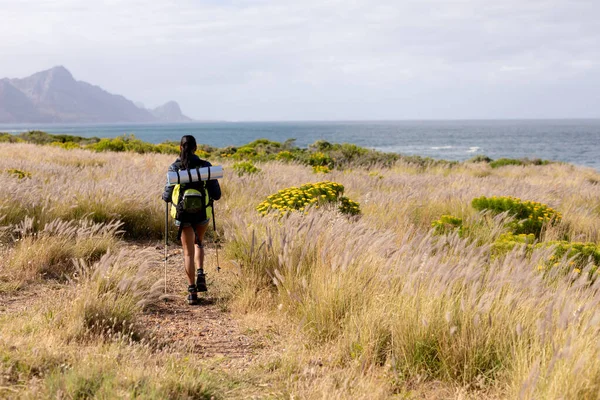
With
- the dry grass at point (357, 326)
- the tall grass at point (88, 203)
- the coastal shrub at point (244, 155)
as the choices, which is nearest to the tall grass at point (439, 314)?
the dry grass at point (357, 326)

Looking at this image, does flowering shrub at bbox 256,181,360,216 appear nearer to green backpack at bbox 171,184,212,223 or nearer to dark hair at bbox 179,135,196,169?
green backpack at bbox 171,184,212,223

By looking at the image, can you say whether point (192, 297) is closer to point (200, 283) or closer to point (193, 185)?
point (200, 283)

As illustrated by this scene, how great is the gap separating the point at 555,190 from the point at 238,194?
7876mm

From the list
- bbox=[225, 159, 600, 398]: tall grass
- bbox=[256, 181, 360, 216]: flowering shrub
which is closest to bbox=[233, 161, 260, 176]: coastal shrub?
bbox=[256, 181, 360, 216]: flowering shrub

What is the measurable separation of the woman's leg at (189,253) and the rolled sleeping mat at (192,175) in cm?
59

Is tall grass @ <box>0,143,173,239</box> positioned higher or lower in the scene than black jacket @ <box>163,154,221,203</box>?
lower

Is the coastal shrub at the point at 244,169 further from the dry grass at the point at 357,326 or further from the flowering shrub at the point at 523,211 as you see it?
the dry grass at the point at 357,326

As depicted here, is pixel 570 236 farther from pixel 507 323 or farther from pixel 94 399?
pixel 94 399

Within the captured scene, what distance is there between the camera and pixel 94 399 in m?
2.63

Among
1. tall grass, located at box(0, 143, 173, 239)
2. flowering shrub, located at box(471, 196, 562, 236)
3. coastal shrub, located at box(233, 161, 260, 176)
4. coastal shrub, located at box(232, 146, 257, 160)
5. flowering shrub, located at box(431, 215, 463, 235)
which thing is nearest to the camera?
tall grass, located at box(0, 143, 173, 239)

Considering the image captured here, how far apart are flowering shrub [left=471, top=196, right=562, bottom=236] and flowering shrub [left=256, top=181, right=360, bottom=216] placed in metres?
2.32

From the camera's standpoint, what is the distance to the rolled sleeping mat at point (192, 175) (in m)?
5.05

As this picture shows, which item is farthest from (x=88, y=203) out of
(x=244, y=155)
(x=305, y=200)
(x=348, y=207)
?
(x=244, y=155)

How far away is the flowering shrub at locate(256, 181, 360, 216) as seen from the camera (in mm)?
7000
